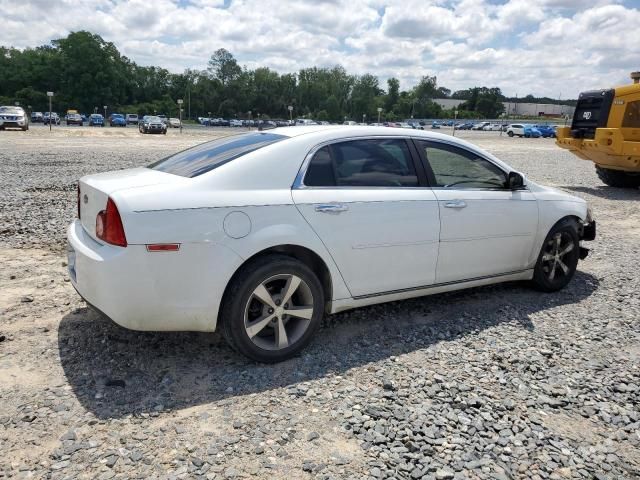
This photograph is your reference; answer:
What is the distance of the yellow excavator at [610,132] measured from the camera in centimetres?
1317

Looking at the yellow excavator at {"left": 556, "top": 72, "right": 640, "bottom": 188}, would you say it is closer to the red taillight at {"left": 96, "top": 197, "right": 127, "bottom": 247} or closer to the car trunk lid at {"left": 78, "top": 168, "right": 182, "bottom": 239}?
the car trunk lid at {"left": 78, "top": 168, "right": 182, "bottom": 239}

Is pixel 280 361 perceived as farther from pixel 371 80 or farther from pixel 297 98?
pixel 371 80

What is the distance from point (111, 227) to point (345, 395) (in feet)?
5.90

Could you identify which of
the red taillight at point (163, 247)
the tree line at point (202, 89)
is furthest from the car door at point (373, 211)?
the tree line at point (202, 89)

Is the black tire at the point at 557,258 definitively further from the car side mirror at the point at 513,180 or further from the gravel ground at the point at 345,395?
the car side mirror at the point at 513,180

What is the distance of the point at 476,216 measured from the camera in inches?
182

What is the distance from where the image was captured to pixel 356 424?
310 centimetres

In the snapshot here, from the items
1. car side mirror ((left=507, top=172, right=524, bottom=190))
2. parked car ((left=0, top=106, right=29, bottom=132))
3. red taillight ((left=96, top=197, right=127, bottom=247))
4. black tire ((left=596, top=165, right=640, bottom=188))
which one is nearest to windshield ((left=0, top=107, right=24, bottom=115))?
parked car ((left=0, top=106, right=29, bottom=132))

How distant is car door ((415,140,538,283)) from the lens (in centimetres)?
450

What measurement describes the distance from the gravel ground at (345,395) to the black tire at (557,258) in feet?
0.68

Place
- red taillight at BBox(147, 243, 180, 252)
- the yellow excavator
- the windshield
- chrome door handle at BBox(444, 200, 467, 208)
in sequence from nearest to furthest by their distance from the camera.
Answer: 1. red taillight at BBox(147, 243, 180, 252)
2. chrome door handle at BBox(444, 200, 467, 208)
3. the yellow excavator
4. the windshield

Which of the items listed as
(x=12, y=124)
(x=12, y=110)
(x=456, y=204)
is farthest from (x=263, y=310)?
(x=12, y=110)

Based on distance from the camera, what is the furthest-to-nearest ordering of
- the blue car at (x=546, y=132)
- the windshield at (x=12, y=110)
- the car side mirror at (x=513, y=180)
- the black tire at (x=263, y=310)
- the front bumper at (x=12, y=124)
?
the blue car at (x=546, y=132) < the windshield at (x=12, y=110) < the front bumper at (x=12, y=124) < the car side mirror at (x=513, y=180) < the black tire at (x=263, y=310)

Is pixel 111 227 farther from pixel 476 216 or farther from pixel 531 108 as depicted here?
pixel 531 108
